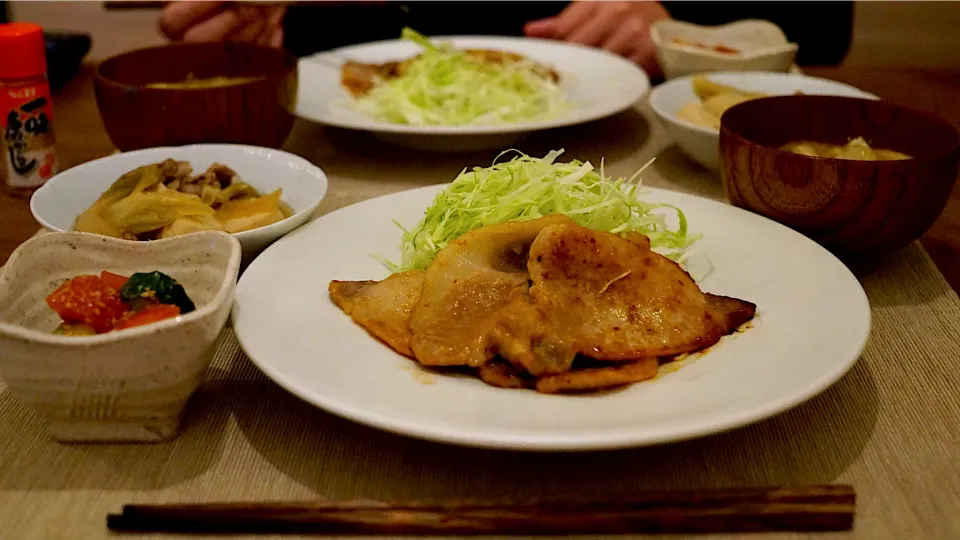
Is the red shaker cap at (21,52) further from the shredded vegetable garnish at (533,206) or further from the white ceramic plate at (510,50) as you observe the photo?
the shredded vegetable garnish at (533,206)

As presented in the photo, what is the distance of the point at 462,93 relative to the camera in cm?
257

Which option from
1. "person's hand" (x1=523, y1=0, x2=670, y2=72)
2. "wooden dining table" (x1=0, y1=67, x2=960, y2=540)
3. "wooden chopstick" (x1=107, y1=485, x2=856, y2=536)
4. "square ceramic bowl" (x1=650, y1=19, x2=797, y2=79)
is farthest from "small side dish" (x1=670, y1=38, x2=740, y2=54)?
"wooden chopstick" (x1=107, y1=485, x2=856, y2=536)

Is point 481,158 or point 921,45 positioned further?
point 921,45

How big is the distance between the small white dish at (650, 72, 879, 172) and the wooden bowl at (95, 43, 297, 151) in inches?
41.5

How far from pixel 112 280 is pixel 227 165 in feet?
2.45

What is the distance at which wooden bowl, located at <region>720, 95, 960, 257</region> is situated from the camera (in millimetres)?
1587

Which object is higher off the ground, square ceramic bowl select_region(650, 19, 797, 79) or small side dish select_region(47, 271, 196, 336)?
small side dish select_region(47, 271, 196, 336)

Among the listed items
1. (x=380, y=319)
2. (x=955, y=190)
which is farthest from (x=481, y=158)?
(x=955, y=190)

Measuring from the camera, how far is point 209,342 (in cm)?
118

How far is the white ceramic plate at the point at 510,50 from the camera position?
2.28 m

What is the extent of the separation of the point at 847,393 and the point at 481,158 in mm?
1321

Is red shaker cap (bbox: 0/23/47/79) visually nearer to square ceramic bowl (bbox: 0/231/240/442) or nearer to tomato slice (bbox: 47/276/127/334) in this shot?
square ceramic bowl (bbox: 0/231/240/442)

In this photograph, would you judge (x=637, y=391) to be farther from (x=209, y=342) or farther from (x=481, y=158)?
(x=481, y=158)

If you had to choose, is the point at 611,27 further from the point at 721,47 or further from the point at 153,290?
the point at 153,290
